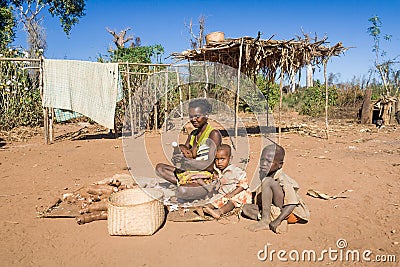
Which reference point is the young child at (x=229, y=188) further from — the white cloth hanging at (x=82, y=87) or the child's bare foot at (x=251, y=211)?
the white cloth hanging at (x=82, y=87)

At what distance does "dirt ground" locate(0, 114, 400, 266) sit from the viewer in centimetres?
260

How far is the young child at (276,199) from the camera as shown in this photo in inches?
117

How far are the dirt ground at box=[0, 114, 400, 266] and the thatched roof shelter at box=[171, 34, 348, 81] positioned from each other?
243 centimetres

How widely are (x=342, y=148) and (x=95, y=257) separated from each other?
5.38 m

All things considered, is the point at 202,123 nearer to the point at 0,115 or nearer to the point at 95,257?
the point at 95,257

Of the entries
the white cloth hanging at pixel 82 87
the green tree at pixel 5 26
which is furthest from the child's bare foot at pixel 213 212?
the green tree at pixel 5 26

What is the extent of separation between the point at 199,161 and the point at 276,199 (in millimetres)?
906

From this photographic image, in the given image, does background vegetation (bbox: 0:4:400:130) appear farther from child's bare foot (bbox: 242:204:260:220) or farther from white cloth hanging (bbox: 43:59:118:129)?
child's bare foot (bbox: 242:204:260:220)

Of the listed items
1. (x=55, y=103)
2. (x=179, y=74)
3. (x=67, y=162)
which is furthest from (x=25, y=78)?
(x=67, y=162)

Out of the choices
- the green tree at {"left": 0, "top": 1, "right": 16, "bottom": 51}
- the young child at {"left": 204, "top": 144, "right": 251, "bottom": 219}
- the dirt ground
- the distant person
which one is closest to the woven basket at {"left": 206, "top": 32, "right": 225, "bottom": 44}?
the dirt ground

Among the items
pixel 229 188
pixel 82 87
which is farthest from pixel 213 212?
pixel 82 87

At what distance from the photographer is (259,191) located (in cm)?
328

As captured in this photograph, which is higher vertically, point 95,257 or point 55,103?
point 55,103

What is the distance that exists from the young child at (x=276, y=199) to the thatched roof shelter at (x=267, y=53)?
12.7 feet
